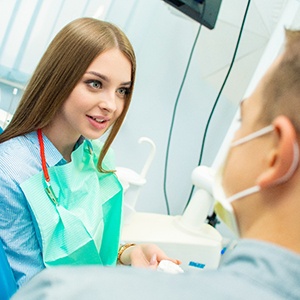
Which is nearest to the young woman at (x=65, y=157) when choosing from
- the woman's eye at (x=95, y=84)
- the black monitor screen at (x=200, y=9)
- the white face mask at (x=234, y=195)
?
the woman's eye at (x=95, y=84)

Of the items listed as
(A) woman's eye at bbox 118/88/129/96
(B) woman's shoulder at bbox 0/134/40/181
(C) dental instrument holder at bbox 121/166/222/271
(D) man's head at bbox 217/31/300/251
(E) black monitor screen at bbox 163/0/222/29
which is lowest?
(C) dental instrument holder at bbox 121/166/222/271

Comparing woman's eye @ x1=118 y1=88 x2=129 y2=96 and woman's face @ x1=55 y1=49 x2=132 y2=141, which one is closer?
woman's face @ x1=55 y1=49 x2=132 y2=141

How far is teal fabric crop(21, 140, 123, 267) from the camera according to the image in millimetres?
932

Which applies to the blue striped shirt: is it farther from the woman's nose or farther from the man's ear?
the man's ear

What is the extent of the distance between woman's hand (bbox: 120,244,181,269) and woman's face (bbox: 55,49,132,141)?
364 millimetres

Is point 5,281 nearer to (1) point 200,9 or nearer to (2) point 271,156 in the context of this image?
(2) point 271,156

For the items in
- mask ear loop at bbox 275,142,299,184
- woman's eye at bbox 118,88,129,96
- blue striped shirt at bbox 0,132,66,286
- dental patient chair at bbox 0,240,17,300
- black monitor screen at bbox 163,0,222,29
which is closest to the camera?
mask ear loop at bbox 275,142,299,184

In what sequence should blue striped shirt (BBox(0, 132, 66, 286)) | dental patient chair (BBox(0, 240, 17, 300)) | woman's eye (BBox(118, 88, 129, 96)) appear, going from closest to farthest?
dental patient chair (BBox(0, 240, 17, 300)) < blue striped shirt (BBox(0, 132, 66, 286)) < woman's eye (BBox(118, 88, 129, 96))

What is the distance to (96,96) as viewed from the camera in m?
1.02

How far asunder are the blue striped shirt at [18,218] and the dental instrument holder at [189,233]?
0.38 metres

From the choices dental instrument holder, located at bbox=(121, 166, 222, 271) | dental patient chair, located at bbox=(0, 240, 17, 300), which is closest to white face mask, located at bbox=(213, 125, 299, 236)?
dental patient chair, located at bbox=(0, 240, 17, 300)

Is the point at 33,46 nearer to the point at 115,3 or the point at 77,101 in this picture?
the point at 115,3

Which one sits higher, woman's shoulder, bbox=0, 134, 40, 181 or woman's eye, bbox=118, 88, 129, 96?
woman's eye, bbox=118, 88, 129, 96

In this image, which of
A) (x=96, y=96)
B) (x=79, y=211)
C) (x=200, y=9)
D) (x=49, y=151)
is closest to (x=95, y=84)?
(x=96, y=96)
